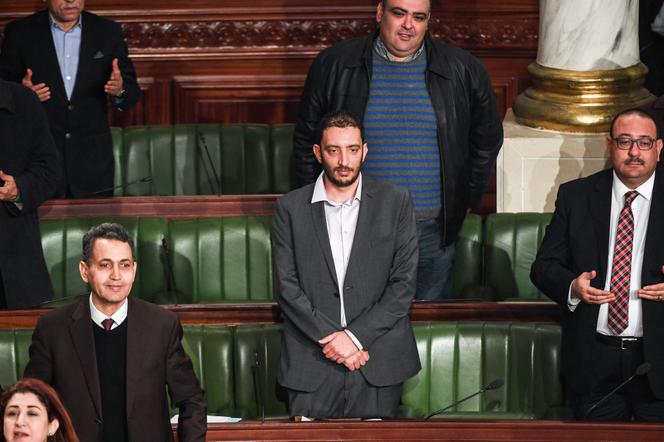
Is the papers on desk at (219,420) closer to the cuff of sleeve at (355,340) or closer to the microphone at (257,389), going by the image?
the microphone at (257,389)

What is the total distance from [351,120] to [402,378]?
71 centimetres

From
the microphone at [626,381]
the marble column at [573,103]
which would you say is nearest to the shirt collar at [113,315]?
the microphone at [626,381]

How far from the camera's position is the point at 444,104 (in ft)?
13.5

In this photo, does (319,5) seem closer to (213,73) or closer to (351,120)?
(213,73)

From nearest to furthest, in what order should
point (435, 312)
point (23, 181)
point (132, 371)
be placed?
point (132, 371) < point (23, 181) < point (435, 312)

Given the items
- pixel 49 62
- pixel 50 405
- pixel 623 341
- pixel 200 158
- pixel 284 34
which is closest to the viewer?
pixel 50 405

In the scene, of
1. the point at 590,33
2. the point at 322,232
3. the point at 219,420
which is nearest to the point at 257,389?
the point at 219,420

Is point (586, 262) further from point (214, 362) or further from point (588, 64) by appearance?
point (588, 64)

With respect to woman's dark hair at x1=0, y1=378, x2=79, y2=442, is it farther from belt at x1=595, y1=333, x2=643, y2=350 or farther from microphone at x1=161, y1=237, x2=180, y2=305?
microphone at x1=161, y1=237, x2=180, y2=305

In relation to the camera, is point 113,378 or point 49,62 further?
point 49,62

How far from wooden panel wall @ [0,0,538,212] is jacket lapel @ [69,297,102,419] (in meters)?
3.64

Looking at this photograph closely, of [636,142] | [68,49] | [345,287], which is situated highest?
[68,49]

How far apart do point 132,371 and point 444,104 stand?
150cm

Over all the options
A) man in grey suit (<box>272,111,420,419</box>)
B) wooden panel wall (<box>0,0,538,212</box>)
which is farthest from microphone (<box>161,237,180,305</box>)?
wooden panel wall (<box>0,0,538,212</box>)
